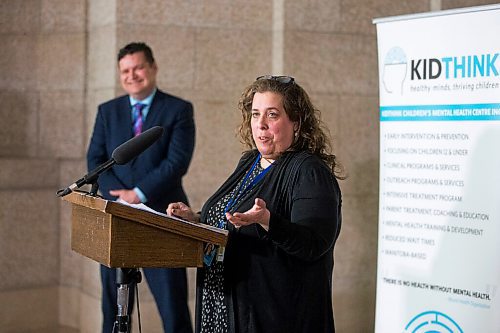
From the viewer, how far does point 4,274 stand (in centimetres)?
614

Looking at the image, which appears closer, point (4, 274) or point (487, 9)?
point (487, 9)

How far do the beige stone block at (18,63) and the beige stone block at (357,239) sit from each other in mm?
2590

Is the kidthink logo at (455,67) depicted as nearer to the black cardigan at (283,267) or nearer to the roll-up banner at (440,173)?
the roll-up banner at (440,173)

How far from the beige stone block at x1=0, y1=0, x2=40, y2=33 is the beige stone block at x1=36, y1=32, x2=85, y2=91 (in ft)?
0.44

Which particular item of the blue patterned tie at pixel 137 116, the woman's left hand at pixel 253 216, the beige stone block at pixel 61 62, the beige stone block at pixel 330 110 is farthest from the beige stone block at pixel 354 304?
the woman's left hand at pixel 253 216

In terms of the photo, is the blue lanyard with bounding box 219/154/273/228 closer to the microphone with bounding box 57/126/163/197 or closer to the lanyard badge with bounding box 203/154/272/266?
the lanyard badge with bounding box 203/154/272/266

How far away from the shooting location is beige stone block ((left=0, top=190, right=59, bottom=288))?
611 centimetres

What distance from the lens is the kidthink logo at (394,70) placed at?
4.55 m

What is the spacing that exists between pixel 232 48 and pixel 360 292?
2097 mm

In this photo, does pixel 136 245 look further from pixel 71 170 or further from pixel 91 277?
pixel 71 170

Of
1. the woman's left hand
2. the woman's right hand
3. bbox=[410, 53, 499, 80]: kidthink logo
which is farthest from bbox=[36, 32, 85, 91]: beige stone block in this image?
the woman's left hand

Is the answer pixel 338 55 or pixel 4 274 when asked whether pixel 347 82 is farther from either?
pixel 4 274

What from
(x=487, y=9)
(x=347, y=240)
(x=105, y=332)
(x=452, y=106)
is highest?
(x=487, y=9)

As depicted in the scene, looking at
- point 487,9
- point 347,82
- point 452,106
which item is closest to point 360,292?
point 347,82
